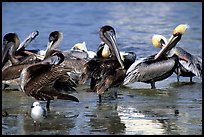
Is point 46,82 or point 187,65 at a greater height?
point 46,82

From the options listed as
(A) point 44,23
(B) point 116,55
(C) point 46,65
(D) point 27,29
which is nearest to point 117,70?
(B) point 116,55

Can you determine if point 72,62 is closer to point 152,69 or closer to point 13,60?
point 13,60

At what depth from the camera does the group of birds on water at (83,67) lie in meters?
7.60

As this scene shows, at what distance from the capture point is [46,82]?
756 centimetres

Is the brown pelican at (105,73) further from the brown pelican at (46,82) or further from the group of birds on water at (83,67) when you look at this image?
the brown pelican at (46,82)

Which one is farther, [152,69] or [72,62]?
[72,62]

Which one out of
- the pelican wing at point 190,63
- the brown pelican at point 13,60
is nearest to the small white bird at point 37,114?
the brown pelican at point 13,60

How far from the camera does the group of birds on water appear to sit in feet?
24.9

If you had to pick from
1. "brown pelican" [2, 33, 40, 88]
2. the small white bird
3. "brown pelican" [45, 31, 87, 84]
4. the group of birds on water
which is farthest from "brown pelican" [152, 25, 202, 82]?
the small white bird

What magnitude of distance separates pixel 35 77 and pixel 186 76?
3.06 m

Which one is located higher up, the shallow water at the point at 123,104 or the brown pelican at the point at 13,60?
the brown pelican at the point at 13,60

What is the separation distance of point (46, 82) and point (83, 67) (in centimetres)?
176

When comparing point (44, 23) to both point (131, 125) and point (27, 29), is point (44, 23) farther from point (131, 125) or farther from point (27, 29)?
point (131, 125)

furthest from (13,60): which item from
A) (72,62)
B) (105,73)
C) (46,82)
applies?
(46,82)
